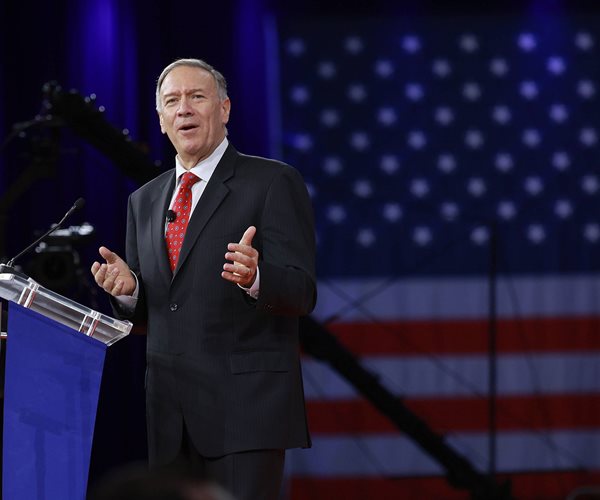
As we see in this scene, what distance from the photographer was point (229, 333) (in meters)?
2.08

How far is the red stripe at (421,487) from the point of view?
5.16 meters

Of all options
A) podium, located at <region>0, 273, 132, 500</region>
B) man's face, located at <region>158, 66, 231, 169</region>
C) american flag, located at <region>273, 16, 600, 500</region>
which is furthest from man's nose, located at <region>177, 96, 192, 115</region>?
american flag, located at <region>273, 16, 600, 500</region>

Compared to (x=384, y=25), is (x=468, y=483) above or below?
below

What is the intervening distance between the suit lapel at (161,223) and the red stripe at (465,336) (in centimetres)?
302

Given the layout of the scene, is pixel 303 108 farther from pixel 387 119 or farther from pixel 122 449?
pixel 122 449

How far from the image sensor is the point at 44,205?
Result: 4.87 m

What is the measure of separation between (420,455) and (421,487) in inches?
5.8

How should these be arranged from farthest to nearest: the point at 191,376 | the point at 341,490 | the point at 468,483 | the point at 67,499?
the point at 341,490, the point at 468,483, the point at 191,376, the point at 67,499

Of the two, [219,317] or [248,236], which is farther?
[219,317]

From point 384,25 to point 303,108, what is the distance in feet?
1.81

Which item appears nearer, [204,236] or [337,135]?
[204,236]

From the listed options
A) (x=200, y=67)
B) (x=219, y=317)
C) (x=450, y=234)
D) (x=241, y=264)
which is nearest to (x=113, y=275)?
(x=219, y=317)

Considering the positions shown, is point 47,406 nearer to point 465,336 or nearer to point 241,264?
point 241,264

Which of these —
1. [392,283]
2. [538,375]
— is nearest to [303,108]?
[392,283]
